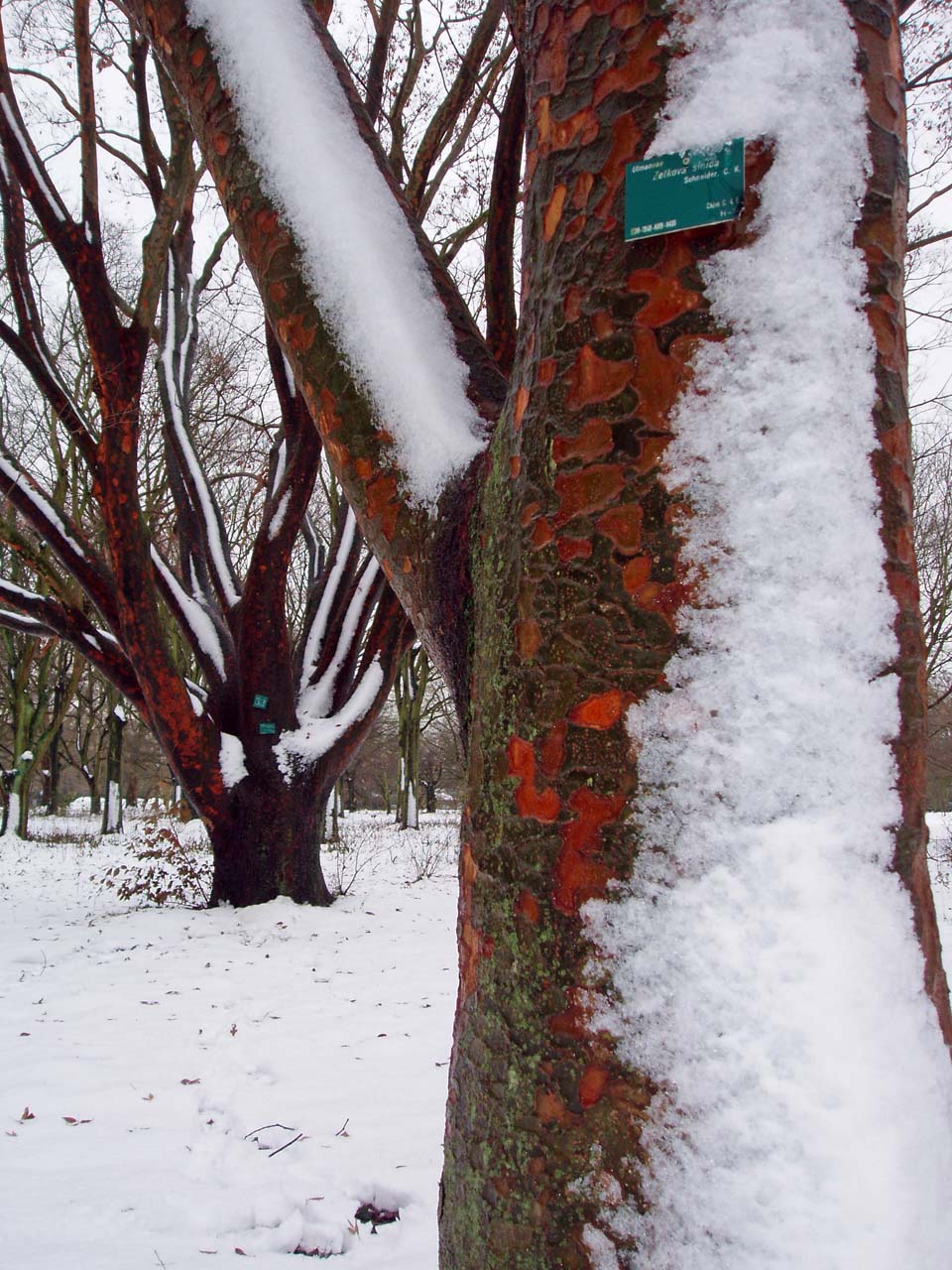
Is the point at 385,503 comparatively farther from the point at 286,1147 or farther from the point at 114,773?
the point at 114,773

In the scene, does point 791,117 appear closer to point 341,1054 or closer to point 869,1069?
point 869,1069

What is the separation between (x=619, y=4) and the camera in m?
1.02

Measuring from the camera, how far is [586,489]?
3.22ft

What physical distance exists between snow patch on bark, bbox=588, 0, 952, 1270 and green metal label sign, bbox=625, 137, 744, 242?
3 cm

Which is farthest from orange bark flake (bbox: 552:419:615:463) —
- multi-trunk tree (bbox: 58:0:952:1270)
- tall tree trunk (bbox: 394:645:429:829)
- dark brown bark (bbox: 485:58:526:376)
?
tall tree trunk (bbox: 394:645:429:829)

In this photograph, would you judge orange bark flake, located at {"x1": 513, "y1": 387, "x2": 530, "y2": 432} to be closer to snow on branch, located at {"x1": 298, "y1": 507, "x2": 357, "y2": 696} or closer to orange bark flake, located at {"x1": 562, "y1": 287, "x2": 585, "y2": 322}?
orange bark flake, located at {"x1": 562, "y1": 287, "x2": 585, "y2": 322}

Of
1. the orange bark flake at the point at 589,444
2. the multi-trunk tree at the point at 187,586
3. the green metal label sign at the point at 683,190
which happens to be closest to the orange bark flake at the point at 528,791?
the orange bark flake at the point at 589,444

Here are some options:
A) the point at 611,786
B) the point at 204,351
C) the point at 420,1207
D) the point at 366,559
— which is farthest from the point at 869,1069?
the point at 204,351

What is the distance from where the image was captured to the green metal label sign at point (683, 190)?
928mm

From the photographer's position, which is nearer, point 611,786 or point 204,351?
point 611,786

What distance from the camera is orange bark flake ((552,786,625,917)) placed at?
0.91 meters

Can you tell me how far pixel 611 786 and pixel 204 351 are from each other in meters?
10.8

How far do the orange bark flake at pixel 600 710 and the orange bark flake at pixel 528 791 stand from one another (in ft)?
0.25

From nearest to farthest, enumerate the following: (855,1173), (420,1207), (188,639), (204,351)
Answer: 1. (855,1173)
2. (420,1207)
3. (188,639)
4. (204,351)
